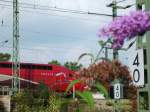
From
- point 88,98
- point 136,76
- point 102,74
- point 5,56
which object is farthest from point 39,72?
point 88,98

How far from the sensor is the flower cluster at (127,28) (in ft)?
9.24

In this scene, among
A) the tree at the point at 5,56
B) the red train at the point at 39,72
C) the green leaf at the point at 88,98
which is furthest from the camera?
the tree at the point at 5,56

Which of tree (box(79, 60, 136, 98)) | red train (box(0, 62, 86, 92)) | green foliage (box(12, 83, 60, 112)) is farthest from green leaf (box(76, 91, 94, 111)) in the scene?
red train (box(0, 62, 86, 92))

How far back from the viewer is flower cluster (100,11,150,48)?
2.82 m

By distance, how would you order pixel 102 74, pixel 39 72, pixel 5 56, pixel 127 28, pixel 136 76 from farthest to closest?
pixel 5 56 → pixel 39 72 → pixel 102 74 → pixel 136 76 → pixel 127 28

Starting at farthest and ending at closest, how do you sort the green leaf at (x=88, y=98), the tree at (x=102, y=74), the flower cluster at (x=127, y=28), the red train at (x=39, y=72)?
the red train at (x=39, y=72), the tree at (x=102, y=74), the green leaf at (x=88, y=98), the flower cluster at (x=127, y=28)

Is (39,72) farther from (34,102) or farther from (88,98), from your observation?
(88,98)

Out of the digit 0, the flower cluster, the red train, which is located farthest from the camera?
the red train

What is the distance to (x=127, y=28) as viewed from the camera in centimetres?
281

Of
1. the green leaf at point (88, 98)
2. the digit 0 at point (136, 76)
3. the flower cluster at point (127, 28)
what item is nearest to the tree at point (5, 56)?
the digit 0 at point (136, 76)

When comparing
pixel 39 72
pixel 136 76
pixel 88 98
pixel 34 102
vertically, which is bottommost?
pixel 34 102

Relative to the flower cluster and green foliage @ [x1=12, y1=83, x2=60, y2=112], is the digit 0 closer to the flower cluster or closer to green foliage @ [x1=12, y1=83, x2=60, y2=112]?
the flower cluster

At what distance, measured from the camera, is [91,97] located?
3.19m

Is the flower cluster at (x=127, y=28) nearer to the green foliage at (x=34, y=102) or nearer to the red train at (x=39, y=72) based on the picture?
the green foliage at (x=34, y=102)
